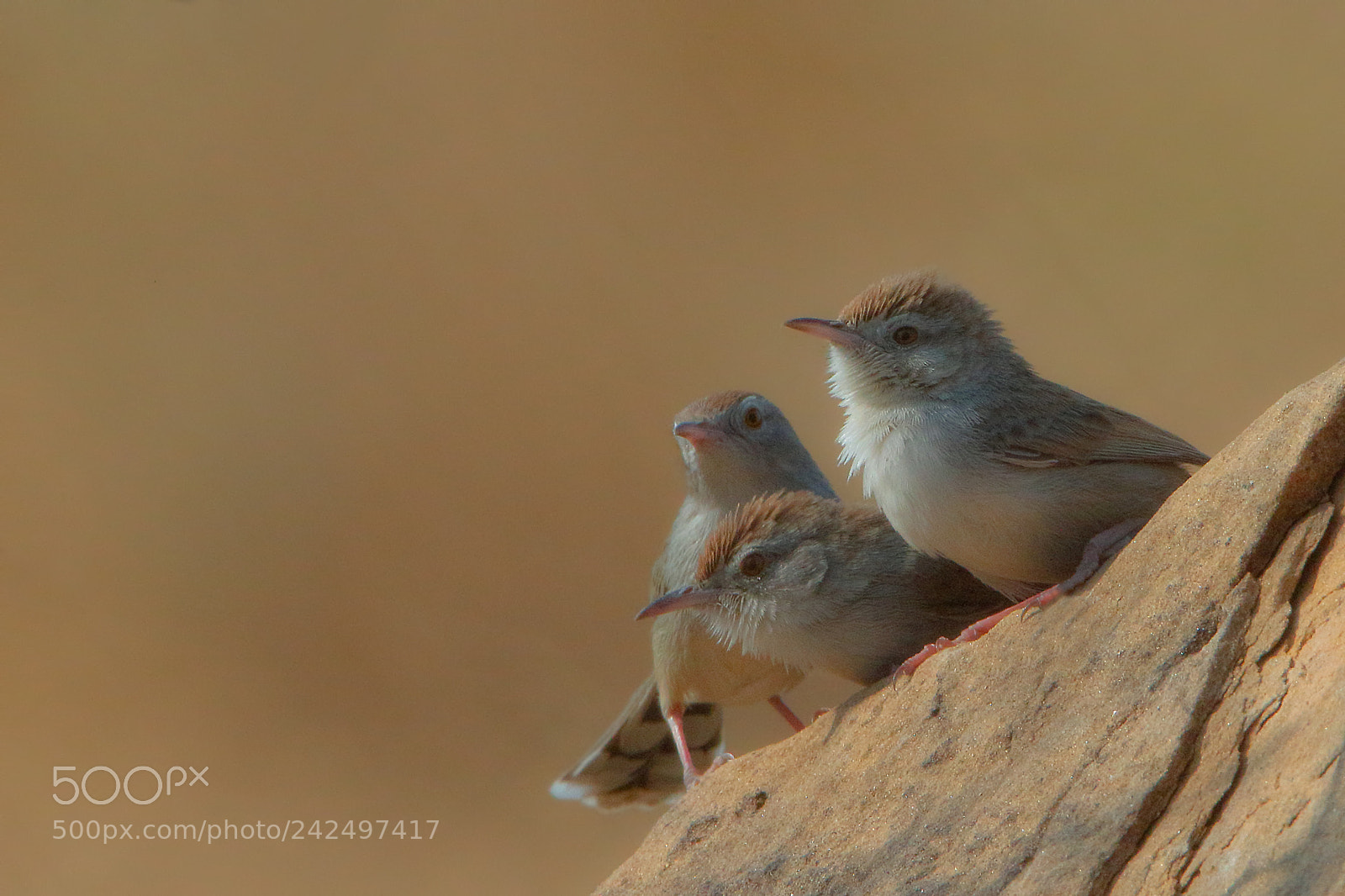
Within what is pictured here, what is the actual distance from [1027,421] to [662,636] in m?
2.02

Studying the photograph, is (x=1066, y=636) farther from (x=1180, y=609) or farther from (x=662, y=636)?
(x=662, y=636)

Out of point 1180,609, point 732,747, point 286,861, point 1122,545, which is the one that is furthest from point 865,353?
point 286,861

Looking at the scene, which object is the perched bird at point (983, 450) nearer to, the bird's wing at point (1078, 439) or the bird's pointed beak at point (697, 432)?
the bird's wing at point (1078, 439)

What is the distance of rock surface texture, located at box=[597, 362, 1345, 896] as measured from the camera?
265cm

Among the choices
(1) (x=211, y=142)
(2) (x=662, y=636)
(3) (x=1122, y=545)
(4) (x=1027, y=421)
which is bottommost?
(2) (x=662, y=636)

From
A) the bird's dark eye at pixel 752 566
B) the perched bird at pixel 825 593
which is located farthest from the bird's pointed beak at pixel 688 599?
the bird's dark eye at pixel 752 566

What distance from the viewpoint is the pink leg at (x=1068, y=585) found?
11.6 feet

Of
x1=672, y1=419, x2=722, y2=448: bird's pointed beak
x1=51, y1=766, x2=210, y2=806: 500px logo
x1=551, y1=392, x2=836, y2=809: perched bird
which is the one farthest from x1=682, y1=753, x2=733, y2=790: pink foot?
x1=51, y1=766, x2=210, y2=806: 500px logo

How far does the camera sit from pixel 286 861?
27.7 ft

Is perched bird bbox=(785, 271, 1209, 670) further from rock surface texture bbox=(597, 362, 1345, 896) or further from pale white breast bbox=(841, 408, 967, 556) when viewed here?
rock surface texture bbox=(597, 362, 1345, 896)

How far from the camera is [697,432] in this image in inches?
218

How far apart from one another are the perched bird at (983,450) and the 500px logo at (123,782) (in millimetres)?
6409

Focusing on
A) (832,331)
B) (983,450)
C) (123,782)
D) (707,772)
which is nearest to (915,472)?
(983,450)

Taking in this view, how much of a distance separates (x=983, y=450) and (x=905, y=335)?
1.96 feet
